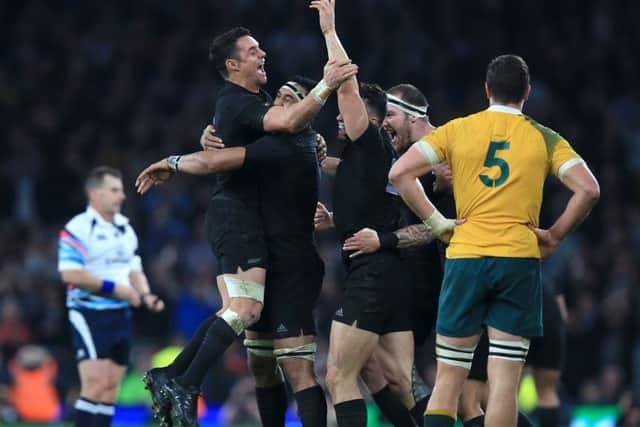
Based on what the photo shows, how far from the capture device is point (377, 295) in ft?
25.9

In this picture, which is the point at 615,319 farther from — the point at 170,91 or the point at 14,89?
the point at 14,89

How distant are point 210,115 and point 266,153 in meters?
9.54

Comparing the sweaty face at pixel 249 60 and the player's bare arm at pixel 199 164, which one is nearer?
the player's bare arm at pixel 199 164

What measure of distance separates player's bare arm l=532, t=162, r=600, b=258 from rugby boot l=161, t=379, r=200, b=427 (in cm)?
213

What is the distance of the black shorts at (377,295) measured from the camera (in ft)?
25.8

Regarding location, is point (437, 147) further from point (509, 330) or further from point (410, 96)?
point (410, 96)

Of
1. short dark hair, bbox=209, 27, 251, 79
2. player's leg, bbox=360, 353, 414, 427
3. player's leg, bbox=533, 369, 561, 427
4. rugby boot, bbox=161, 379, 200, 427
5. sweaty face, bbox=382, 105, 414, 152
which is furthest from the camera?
player's leg, bbox=533, 369, 561, 427

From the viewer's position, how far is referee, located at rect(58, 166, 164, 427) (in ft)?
34.3

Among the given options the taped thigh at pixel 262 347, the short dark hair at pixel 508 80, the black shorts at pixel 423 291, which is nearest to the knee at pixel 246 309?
the taped thigh at pixel 262 347

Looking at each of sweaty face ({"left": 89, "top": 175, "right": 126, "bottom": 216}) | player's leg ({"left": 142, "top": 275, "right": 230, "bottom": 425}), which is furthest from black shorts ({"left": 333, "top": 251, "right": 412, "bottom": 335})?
sweaty face ({"left": 89, "top": 175, "right": 126, "bottom": 216})

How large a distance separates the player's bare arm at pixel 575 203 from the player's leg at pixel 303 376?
63.3 inches

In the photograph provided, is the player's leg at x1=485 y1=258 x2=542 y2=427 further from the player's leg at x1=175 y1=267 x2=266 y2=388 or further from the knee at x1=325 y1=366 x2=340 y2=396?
the player's leg at x1=175 y1=267 x2=266 y2=388

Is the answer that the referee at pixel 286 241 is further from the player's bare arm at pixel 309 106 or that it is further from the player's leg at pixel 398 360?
the player's leg at pixel 398 360

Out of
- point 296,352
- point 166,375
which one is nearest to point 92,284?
point 166,375
